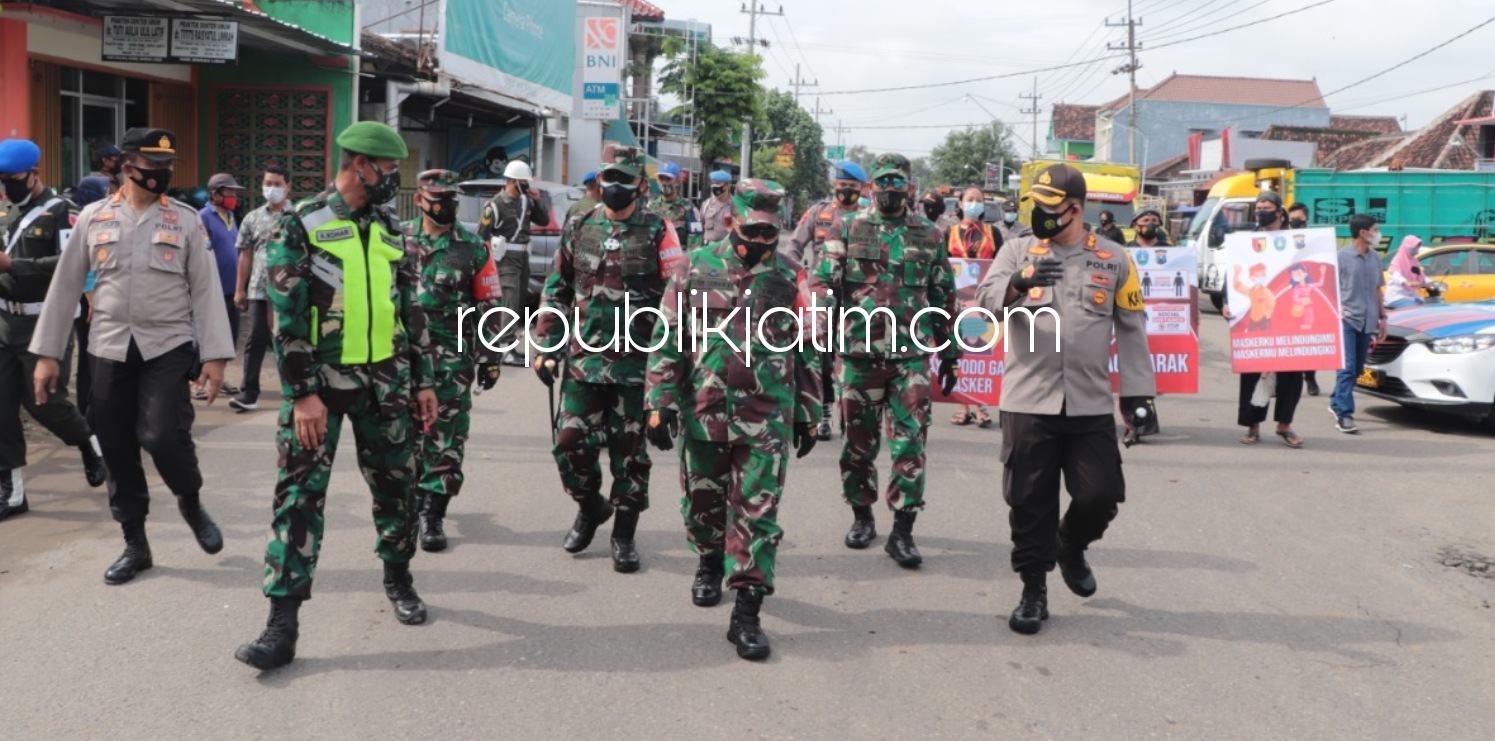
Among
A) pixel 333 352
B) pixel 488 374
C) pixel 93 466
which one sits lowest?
pixel 93 466

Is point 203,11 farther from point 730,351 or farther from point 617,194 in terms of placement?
point 730,351

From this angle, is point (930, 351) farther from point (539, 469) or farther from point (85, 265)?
point (85, 265)

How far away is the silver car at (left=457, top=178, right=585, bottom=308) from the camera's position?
1689cm

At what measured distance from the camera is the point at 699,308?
17.3 feet

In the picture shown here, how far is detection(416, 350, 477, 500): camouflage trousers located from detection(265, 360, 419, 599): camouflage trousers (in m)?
1.35

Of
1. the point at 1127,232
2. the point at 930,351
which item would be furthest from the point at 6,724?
the point at 1127,232

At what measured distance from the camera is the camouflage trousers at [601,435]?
612 cm

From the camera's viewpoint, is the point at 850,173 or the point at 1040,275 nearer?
the point at 1040,275

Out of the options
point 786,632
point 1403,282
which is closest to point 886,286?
point 786,632

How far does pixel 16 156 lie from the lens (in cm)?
627

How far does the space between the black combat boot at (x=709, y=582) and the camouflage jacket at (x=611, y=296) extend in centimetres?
93

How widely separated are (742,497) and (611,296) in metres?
1.43

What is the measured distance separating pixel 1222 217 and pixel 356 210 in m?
24.0

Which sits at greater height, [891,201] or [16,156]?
[16,156]
